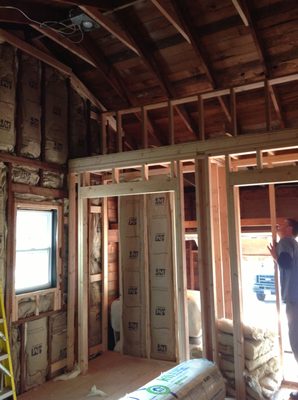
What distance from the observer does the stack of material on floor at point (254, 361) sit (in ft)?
11.7

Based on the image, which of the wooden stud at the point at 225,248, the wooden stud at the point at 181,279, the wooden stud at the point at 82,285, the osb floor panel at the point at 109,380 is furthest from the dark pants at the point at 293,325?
the wooden stud at the point at 82,285

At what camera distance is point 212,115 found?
17.4 ft

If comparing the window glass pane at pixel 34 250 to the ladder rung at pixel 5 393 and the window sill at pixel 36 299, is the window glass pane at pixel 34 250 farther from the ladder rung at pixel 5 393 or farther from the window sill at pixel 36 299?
A: the ladder rung at pixel 5 393

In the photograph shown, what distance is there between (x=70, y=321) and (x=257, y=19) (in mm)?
4267

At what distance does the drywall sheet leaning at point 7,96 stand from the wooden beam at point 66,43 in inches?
16.9

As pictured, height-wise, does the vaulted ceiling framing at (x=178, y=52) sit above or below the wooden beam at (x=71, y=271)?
above

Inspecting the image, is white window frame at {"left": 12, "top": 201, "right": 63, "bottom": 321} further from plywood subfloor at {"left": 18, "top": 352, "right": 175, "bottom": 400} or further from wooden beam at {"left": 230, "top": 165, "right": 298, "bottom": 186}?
wooden beam at {"left": 230, "top": 165, "right": 298, "bottom": 186}

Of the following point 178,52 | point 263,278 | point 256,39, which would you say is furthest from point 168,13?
point 263,278

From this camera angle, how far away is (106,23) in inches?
150

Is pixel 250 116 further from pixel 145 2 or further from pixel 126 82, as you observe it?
pixel 145 2

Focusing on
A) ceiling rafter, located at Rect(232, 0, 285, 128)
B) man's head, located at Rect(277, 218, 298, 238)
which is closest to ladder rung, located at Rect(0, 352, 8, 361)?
man's head, located at Rect(277, 218, 298, 238)

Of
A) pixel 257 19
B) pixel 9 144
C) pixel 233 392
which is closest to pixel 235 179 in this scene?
pixel 257 19

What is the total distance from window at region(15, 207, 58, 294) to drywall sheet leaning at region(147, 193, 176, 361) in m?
1.39

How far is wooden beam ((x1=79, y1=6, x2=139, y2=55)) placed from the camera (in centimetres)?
359
